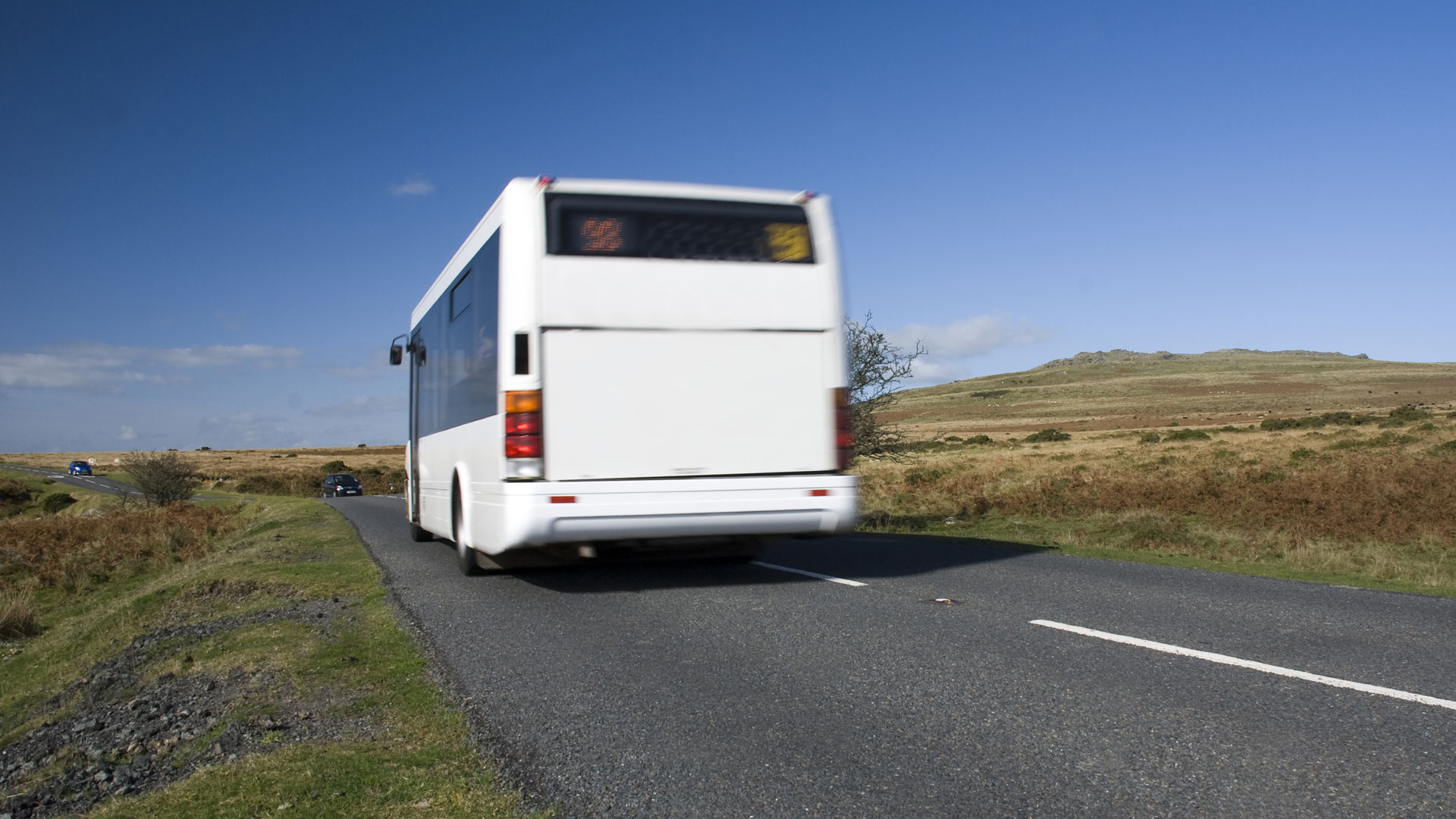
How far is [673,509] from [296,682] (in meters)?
3.02

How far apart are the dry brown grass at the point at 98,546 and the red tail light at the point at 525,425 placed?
1376 cm

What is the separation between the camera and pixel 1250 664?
5.56 metres

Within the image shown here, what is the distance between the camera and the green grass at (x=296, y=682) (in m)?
3.90

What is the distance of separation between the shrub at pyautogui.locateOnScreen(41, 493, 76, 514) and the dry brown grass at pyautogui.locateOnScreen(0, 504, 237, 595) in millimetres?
20293

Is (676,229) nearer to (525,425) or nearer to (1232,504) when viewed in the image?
(525,425)

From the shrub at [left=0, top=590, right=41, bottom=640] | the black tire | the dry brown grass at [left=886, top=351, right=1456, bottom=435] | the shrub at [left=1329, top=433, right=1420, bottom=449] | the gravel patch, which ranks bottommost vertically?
the shrub at [left=0, top=590, right=41, bottom=640]

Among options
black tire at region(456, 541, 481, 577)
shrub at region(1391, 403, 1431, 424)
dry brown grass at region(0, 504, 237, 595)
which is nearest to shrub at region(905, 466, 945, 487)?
dry brown grass at region(0, 504, 237, 595)

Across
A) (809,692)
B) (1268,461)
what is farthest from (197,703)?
(1268,461)

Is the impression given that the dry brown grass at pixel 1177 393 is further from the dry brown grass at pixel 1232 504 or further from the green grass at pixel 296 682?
the green grass at pixel 296 682

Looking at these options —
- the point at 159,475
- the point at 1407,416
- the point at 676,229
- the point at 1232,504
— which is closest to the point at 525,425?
the point at 676,229

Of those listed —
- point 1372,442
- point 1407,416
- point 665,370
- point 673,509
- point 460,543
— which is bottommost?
point 460,543

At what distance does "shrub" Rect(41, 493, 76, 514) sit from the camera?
46856 millimetres

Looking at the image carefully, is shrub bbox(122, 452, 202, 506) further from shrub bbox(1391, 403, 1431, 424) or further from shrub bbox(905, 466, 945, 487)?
shrub bbox(1391, 403, 1431, 424)

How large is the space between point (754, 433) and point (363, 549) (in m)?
8.50
